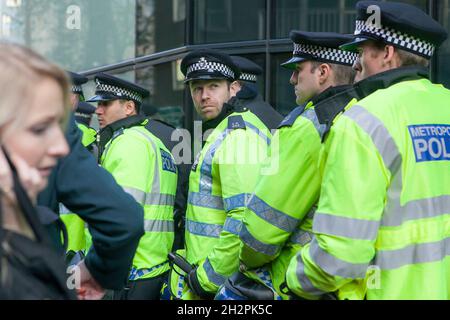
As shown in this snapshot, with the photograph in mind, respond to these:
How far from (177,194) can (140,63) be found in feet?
16.2

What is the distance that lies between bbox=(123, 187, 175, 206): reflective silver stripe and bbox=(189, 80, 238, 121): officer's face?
56cm

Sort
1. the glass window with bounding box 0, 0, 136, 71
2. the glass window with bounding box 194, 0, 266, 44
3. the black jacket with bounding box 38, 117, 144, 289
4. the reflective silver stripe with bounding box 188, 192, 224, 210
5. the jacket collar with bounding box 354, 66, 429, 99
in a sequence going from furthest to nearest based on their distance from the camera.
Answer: the glass window with bounding box 0, 0, 136, 71 → the glass window with bounding box 194, 0, 266, 44 → the reflective silver stripe with bounding box 188, 192, 224, 210 → the jacket collar with bounding box 354, 66, 429, 99 → the black jacket with bounding box 38, 117, 144, 289

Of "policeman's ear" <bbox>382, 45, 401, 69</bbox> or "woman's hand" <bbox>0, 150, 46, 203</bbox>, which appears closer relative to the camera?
"woman's hand" <bbox>0, 150, 46, 203</bbox>

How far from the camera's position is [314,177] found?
374 centimetres

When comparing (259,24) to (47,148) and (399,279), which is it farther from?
(47,148)

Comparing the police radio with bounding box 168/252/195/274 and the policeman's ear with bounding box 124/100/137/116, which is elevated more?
the policeman's ear with bounding box 124/100/137/116

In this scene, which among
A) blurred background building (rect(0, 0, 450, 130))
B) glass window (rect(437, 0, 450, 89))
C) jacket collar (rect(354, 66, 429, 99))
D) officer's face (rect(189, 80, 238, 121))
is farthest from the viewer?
blurred background building (rect(0, 0, 450, 130))

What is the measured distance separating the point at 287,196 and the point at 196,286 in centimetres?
148

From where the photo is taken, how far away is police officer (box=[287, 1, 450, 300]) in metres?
3.19

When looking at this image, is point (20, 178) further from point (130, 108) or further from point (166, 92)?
point (166, 92)

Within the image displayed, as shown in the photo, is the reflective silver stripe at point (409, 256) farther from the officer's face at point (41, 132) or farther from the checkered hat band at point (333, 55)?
the officer's face at point (41, 132)

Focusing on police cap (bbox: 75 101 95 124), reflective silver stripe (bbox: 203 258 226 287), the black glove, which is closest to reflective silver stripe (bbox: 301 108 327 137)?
reflective silver stripe (bbox: 203 258 226 287)

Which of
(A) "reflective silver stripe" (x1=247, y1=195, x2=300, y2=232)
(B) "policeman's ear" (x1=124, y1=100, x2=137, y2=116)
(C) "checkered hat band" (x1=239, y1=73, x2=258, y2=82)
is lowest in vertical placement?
(A) "reflective silver stripe" (x1=247, y1=195, x2=300, y2=232)

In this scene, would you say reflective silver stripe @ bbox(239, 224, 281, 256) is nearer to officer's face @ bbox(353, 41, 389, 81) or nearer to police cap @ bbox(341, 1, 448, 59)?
officer's face @ bbox(353, 41, 389, 81)
